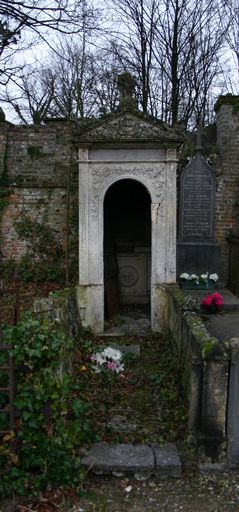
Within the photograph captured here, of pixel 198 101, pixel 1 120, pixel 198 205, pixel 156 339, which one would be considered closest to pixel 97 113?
pixel 198 101

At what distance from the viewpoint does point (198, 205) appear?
7.67 meters

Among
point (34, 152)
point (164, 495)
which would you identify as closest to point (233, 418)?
point (164, 495)

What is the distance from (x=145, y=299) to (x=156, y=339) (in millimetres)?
2099

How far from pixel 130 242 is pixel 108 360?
3.34 meters

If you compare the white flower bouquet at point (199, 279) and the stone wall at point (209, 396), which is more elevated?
the white flower bouquet at point (199, 279)

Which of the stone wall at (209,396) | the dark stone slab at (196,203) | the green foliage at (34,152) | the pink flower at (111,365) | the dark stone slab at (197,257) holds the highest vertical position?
the green foliage at (34,152)

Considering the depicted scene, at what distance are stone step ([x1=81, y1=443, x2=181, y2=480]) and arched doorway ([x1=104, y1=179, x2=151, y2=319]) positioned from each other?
4735mm

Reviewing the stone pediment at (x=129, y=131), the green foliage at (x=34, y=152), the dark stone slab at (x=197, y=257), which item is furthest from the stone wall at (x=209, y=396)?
the green foliage at (x=34, y=152)

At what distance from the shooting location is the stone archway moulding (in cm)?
599

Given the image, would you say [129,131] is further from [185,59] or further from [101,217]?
[185,59]

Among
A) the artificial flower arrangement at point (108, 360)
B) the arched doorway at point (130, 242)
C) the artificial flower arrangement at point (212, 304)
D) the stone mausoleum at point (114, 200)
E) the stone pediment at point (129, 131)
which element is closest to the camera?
the artificial flower arrangement at point (108, 360)

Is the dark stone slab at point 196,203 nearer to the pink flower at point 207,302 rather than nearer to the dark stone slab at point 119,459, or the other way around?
the pink flower at point 207,302

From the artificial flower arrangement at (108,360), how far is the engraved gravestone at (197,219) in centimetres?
274

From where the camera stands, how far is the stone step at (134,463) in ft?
10.1
